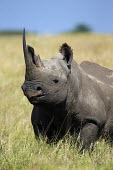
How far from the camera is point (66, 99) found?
6.55 meters

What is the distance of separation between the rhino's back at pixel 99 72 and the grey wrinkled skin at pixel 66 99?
292mm

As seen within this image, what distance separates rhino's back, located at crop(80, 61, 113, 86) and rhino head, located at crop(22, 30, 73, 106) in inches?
49.8

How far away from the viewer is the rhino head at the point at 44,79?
19.7ft

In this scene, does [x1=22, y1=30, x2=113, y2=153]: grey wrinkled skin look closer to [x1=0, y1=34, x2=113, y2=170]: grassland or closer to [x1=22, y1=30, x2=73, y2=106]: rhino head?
[x1=22, y1=30, x2=73, y2=106]: rhino head

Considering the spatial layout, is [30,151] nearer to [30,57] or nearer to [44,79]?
[44,79]

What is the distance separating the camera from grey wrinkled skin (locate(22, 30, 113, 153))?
6.09m

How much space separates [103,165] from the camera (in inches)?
240

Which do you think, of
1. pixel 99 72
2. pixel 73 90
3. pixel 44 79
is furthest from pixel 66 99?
pixel 99 72

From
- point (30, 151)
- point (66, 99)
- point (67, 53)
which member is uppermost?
point (67, 53)

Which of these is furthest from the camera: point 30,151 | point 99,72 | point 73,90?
point 99,72

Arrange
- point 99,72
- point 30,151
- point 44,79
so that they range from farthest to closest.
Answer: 1. point 99,72
2. point 30,151
3. point 44,79

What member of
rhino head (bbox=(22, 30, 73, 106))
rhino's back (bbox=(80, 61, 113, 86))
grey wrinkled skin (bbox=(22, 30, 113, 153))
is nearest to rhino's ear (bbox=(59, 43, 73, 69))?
grey wrinkled skin (bbox=(22, 30, 113, 153))

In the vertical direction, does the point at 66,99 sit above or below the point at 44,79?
below

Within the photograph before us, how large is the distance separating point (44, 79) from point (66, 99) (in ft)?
1.89
